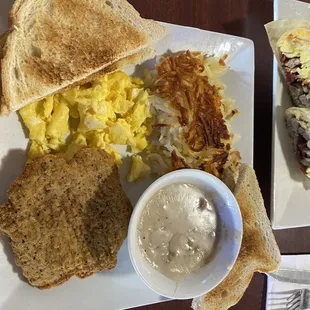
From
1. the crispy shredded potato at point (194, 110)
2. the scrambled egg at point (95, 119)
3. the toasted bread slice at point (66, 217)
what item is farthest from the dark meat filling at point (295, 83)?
the toasted bread slice at point (66, 217)

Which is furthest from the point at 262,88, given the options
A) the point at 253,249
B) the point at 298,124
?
the point at 253,249

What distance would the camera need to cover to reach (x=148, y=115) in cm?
196

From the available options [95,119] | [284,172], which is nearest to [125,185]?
[95,119]

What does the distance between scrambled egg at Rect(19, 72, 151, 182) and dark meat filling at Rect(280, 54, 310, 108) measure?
0.79 metres

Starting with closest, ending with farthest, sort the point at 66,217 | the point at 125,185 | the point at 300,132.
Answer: the point at 66,217
the point at 125,185
the point at 300,132

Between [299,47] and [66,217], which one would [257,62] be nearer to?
[299,47]

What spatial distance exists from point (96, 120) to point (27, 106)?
0.87 feet

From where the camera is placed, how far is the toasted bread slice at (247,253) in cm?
204

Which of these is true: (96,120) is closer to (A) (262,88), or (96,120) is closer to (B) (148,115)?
(B) (148,115)

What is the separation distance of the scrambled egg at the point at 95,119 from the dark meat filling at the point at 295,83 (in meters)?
0.79

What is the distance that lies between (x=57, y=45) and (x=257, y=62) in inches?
42.3

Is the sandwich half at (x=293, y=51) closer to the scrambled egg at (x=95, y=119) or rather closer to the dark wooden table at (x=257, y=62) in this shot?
the dark wooden table at (x=257, y=62)

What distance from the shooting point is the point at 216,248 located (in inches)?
72.2

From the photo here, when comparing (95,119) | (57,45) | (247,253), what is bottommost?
(247,253)
